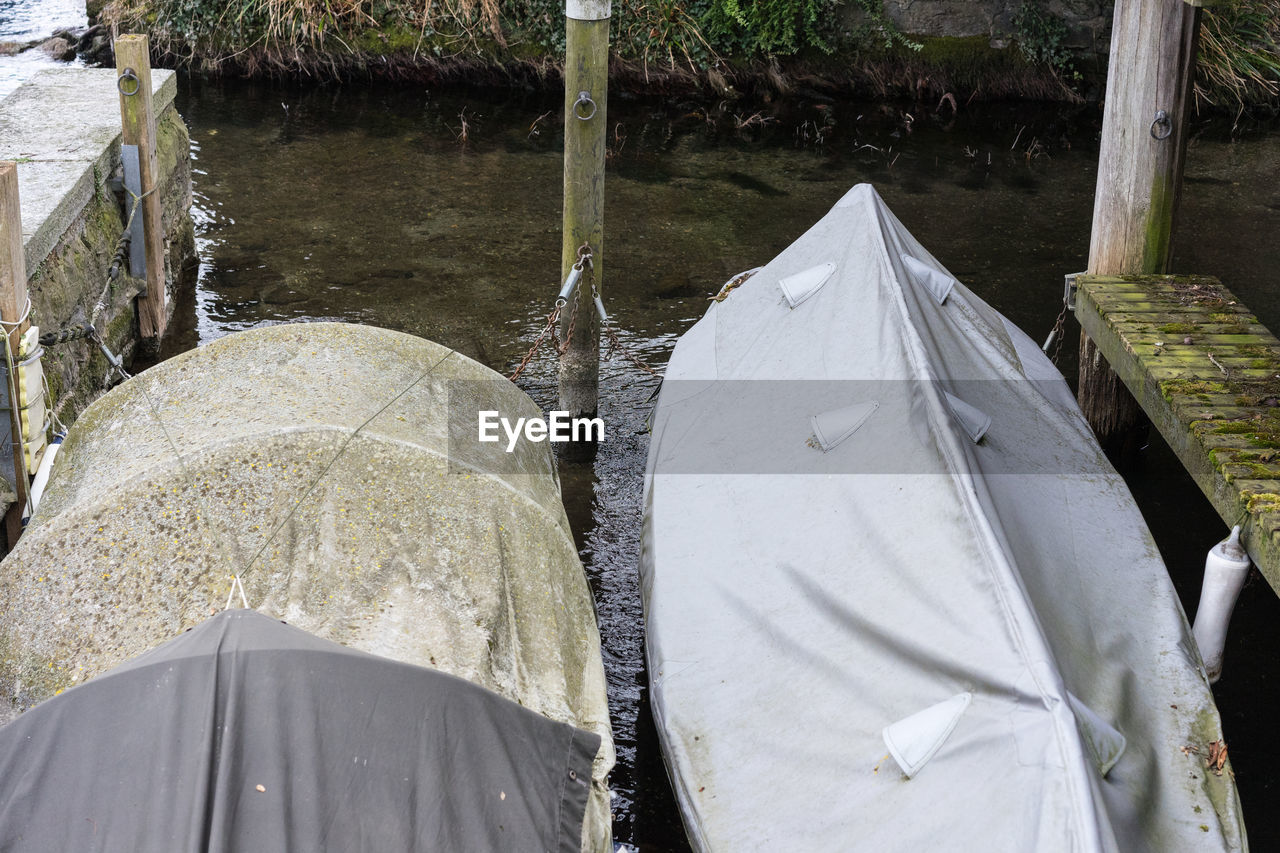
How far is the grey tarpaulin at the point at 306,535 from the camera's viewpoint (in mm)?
3213

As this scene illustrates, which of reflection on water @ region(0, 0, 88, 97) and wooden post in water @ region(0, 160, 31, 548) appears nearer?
wooden post in water @ region(0, 160, 31, 548)

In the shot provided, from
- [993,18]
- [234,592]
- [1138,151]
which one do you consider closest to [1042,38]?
[993,18]

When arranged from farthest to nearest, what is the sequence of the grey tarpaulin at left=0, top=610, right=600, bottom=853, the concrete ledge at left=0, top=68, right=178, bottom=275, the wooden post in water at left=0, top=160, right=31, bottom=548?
the concrete ledge at left=0, top=68, right=178, bottom=275 < the wooden post in water at left=0, top=160, right=31, bottom=548 < the grey tarpaulin at left=0, top=610, right=600, bottom=853

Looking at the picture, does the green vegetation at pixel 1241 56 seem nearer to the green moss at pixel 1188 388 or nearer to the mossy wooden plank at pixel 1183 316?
the mossy wooden plank at pixel 1183 316

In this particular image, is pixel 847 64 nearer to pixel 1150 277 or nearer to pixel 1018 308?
pixel 1018 308

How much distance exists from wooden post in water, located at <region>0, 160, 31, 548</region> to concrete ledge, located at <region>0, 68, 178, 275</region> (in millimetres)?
690

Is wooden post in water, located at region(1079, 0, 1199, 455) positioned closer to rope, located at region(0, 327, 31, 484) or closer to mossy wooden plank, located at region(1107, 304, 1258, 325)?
mossy wooden plank, located at region(1107, 304, 1258, 325)

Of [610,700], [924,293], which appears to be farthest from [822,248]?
[610,700]

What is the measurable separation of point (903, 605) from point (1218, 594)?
4.56 ft

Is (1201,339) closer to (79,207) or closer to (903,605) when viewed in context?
(903,605)

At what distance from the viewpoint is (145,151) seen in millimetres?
6664

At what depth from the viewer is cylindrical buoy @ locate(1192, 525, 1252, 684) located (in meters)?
4.16

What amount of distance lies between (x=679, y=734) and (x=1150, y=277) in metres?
3.61

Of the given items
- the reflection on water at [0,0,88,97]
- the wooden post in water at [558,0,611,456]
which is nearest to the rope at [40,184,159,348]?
the wooden post in water at [558,0,611,456]
